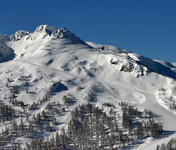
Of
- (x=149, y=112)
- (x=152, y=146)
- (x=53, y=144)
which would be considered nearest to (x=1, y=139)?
(x=53, y=144)

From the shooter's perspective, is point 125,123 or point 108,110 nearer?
point 125,123

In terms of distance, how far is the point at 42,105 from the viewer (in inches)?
7825

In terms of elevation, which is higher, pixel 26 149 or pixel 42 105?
pixel 42 105

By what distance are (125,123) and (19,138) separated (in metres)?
57.8

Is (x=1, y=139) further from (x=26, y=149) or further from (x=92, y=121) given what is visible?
(x=92, y=121)

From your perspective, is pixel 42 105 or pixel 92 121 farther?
pixel 42 105

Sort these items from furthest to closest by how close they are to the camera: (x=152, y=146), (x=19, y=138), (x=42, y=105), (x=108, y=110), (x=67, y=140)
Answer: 1. (x=42, y=105)
2. (x=108, y=110)
3. (x=19, y=138)
4. (x=67, y=140)
5. (x=152, y=146)

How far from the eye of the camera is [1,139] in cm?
14538

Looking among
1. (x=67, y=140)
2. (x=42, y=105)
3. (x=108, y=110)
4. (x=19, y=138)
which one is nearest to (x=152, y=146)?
(x=67, y=140)

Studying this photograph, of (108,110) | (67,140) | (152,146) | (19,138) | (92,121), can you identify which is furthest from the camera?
(108,110)

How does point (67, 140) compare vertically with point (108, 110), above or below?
below

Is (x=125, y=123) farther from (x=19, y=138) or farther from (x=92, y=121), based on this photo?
(x=19, y=138)

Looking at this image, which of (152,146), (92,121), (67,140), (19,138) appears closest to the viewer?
(152,146)

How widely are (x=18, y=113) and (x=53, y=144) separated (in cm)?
5688
